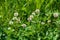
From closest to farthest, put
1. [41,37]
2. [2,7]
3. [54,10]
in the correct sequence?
[41,37] → [54,10] → [2,7]

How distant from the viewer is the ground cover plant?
3.10 meters

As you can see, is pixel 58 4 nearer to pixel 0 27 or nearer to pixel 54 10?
pixel 54 10

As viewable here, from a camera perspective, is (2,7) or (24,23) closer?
(24,23)

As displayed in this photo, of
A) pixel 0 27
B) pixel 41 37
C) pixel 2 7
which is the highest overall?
pixel 2 7

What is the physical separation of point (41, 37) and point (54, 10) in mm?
540

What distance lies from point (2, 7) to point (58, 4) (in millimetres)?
960

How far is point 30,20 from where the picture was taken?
3.20m

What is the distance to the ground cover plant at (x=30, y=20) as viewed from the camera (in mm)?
3100

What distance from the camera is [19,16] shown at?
11.2 feet

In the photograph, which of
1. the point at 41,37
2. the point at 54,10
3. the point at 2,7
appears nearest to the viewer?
the point at 41,37

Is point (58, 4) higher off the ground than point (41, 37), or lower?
higher

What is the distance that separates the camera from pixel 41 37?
3109mm

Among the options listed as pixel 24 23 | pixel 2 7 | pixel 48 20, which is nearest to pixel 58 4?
pixel 48 20

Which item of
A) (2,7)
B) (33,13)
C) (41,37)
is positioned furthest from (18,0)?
(41,37)
